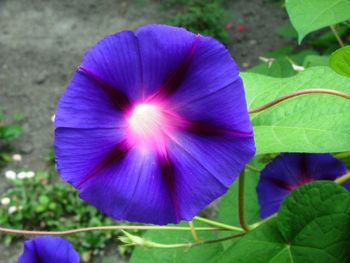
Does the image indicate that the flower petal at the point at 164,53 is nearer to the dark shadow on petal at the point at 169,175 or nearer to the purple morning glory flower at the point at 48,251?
the dark shadow on petal at the point at 169,175

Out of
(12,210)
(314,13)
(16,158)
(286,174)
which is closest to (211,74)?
(314,13)

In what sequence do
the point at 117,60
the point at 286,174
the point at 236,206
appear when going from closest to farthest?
1. the point at 117,60
2. the point at 286,174
3. the point at 236,206

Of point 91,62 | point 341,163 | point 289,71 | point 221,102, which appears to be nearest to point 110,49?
point 91,62

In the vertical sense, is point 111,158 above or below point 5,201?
above

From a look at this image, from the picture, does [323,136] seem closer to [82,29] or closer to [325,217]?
[325,217]

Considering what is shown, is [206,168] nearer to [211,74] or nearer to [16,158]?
[211,74]

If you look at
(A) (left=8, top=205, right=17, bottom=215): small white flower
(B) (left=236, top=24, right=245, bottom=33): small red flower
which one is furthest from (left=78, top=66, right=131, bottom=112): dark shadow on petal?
(B) (left=236, top=24, right=245, bottom=33): small red flower

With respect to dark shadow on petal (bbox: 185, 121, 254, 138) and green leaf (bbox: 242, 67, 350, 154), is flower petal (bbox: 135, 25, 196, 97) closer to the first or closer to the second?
dark shadow on petal (bbox: 185, 121, 254, 138)
